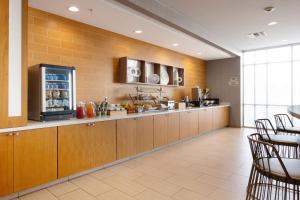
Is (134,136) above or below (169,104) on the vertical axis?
below

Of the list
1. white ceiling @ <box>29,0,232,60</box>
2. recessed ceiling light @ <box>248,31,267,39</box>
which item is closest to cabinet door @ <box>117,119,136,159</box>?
white ceiling @ <box>29,0,232,60</box>

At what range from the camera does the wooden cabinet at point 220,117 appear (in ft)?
21.0

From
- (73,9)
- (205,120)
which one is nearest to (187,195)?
(73,9)

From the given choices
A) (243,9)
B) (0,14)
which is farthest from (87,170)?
(243,9)

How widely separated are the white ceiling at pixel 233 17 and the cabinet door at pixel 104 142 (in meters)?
1.93

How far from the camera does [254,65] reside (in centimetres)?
688

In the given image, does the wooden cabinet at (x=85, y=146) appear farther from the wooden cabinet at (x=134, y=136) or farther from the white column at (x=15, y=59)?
the white column at (x=15, y=59)

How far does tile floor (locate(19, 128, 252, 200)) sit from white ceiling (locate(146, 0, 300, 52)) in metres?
2.51

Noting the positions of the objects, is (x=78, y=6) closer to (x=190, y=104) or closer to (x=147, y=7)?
(x=147, y=7)

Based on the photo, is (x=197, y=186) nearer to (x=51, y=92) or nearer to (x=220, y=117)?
(x=51, y=92)

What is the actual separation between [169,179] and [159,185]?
24 cm

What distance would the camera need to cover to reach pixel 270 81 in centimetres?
A: 658

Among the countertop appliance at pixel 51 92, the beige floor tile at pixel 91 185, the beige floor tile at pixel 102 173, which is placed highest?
the countertop appliance at pixel 51 92

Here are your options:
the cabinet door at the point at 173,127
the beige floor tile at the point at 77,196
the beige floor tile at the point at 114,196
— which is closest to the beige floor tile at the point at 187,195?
the beige floor tile at the point at 114,196
